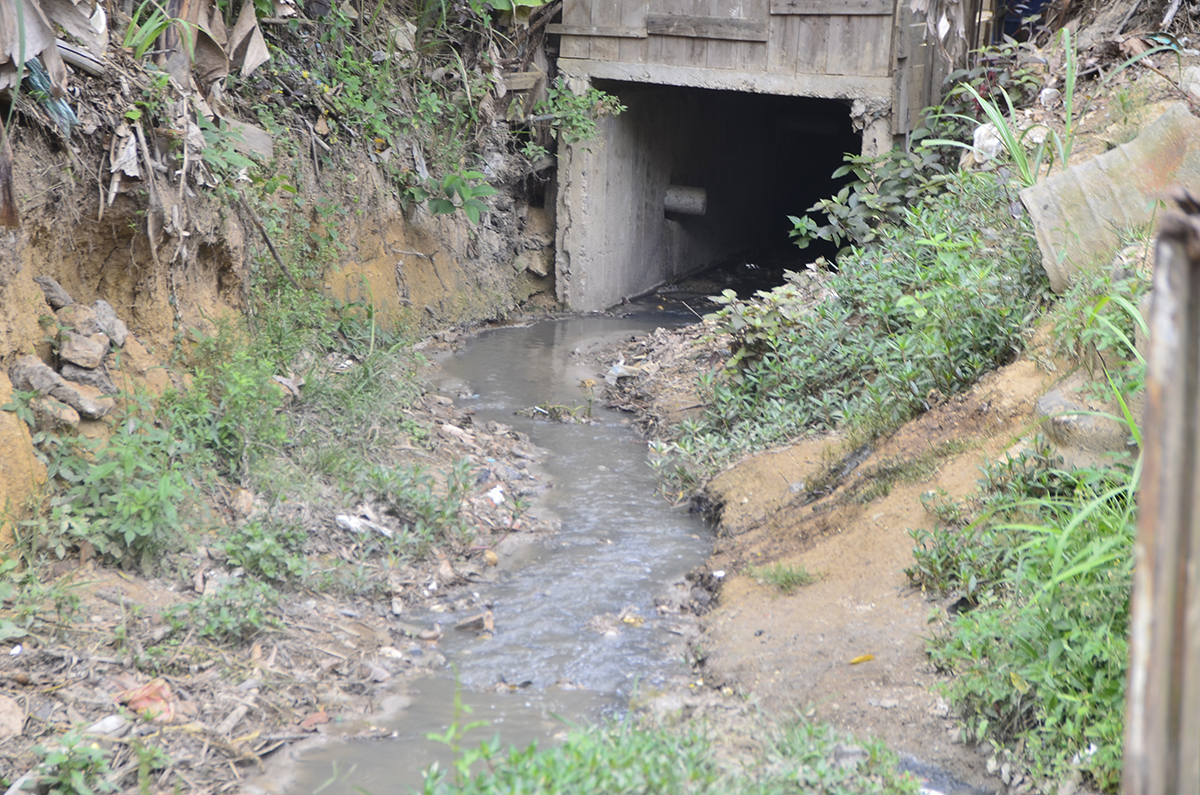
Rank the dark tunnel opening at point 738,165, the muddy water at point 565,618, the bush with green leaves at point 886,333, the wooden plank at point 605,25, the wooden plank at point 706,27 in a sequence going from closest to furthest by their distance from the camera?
the muddy water at point 565,618 → the bush with green leaves at point 886,333 → the wooden plank at point 706,27 → the wooden plank at point 605,25 → the dark tunnel opening at point 738,165

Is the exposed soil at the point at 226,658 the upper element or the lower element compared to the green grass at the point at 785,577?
lower

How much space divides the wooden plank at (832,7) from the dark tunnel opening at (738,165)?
1843 mm

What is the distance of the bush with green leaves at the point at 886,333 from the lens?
4.38 meters

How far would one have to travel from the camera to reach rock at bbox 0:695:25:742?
2.67m

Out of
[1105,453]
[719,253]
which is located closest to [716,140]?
[719,253]

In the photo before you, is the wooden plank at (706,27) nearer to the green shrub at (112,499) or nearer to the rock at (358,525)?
the rock at (358,525)

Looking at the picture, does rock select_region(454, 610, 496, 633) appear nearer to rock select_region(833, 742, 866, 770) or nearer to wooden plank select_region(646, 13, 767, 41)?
rock select_region(833, 742, 866, 770)

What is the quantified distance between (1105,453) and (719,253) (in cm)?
911

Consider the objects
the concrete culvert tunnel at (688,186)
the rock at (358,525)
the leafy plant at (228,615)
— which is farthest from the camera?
the concrete culvert tunnel at (688,186)

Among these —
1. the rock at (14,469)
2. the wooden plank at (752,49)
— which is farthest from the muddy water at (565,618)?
the wooden plank at (752,49)

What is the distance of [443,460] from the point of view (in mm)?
5230

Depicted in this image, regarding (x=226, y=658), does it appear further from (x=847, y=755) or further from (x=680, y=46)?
(x=680, y=46)

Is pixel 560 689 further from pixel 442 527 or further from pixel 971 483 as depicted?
pixel 971 483

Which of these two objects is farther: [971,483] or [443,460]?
[443,460]
